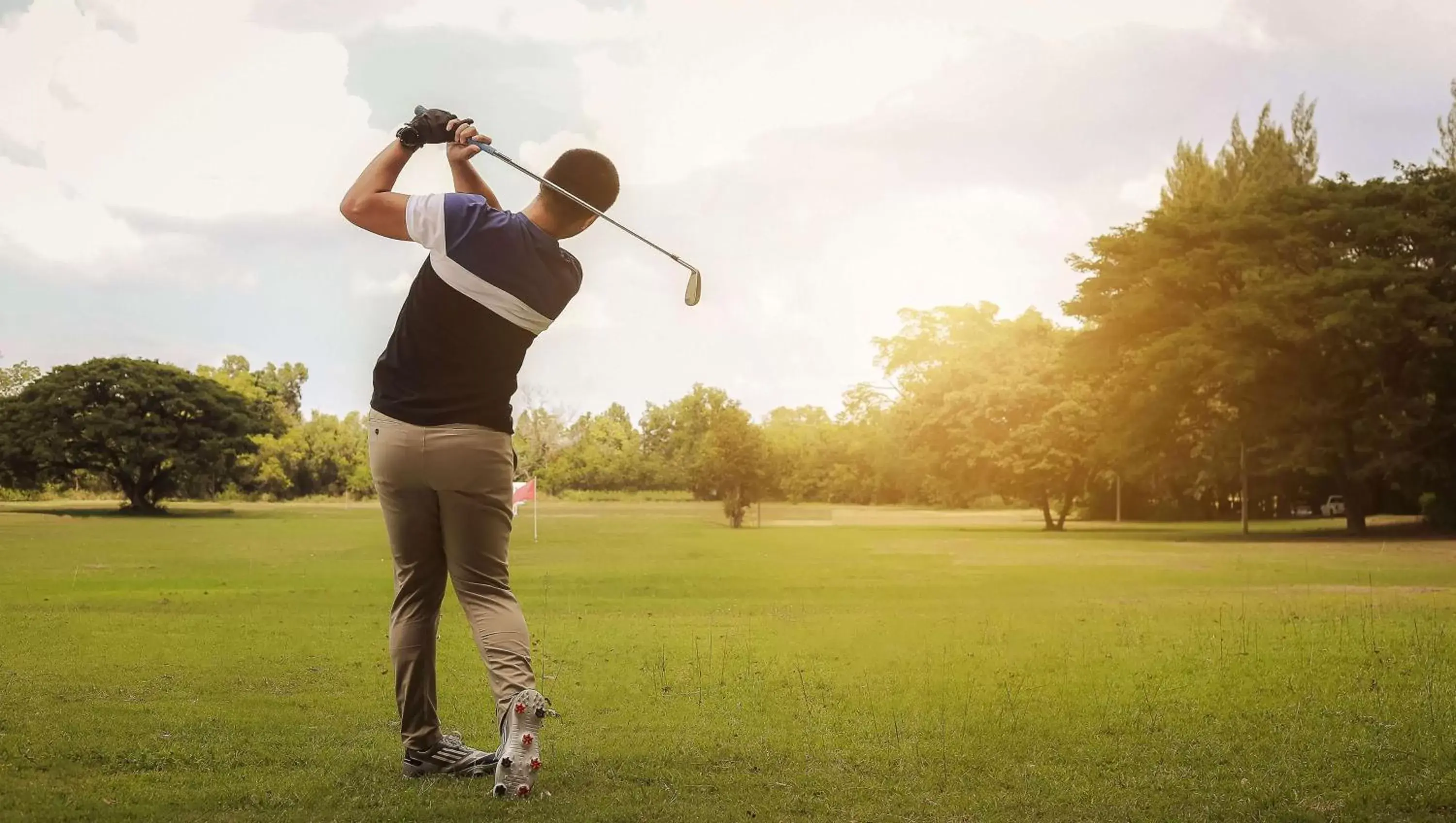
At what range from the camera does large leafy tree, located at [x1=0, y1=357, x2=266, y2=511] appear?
48.8 metres

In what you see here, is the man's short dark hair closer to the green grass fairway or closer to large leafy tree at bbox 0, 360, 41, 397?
the green grass fairway

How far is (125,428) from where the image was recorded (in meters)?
49.8

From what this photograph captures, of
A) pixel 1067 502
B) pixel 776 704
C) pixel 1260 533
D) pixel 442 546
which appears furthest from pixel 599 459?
pixel 442 546

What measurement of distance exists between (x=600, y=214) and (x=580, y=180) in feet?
0.52

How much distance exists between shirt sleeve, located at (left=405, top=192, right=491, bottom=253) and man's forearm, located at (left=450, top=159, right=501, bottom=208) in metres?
0.19

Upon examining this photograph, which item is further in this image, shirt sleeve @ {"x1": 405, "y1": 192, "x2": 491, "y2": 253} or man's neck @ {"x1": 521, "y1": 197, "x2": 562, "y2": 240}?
man's neck @ {"x1": 521, "y1": 197, "x2": 562, "y2": 240}

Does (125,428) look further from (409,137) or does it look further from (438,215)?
(438,215)

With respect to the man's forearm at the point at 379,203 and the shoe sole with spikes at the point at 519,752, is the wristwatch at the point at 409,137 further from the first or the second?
the shoe sole with spikes at the point at 519,752

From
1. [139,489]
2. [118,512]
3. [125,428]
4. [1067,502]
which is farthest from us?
[139,489]

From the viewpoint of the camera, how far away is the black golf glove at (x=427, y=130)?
181 inches

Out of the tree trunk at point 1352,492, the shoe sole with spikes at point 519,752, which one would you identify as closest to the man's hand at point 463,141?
the shoe sole with spikes at point 519,752

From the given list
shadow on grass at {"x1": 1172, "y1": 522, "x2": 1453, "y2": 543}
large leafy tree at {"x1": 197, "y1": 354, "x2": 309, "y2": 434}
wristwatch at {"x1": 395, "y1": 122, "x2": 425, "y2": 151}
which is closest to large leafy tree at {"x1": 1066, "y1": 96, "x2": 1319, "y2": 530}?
shadow on grass at {"x1": 1172, "y1": 522, "x2": 1453, "y2": 543}

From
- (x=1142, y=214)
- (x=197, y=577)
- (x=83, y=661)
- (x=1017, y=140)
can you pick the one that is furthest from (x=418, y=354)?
(x=1142, y=214)

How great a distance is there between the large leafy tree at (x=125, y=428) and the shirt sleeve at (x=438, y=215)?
5030 cm
